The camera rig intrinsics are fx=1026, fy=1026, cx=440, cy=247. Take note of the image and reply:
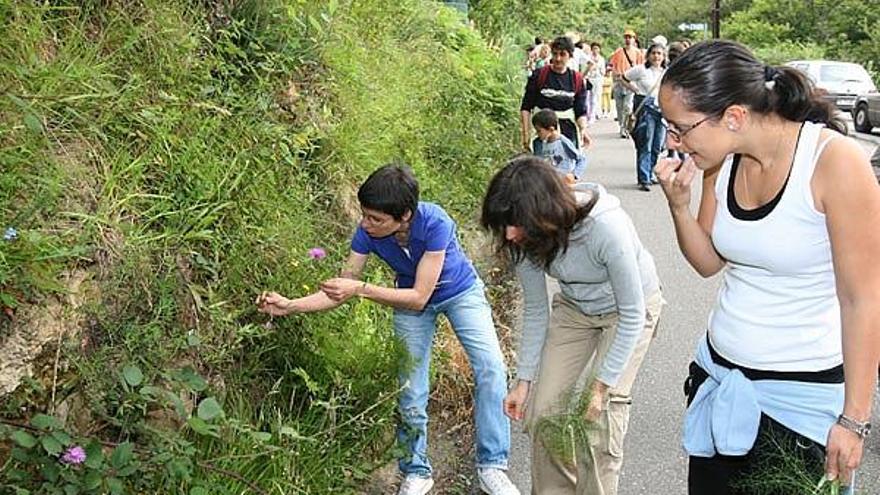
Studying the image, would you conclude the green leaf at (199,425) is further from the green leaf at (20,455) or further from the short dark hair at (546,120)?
the short dark hair at (546,120)

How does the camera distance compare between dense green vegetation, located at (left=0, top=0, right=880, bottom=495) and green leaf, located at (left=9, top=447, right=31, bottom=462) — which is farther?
dense green vegetation, located at (left=0, top=0, right=880, bottom=495)

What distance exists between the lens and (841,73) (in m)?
29.2

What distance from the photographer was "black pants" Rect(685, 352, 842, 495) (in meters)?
2.84

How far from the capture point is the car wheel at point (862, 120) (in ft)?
78.6

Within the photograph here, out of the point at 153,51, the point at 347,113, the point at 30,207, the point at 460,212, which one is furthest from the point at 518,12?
the point at 30,207

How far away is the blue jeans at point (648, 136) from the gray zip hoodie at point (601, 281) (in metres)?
8.81

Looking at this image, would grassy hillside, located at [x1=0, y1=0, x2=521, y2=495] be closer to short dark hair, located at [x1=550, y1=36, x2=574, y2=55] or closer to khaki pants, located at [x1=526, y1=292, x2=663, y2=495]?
khaki pants, located at [x1=526, y1=292, x2=663, y2=495]

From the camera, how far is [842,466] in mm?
2695

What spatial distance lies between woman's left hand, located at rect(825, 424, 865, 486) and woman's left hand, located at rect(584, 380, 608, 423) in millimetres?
1113

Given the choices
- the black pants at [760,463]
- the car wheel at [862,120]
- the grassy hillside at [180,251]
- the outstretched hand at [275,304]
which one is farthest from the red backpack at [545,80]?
the car wheel at [862,120]

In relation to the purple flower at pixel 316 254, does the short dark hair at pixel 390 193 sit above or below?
above

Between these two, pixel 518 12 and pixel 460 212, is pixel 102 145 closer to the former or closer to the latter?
pixel 460 212

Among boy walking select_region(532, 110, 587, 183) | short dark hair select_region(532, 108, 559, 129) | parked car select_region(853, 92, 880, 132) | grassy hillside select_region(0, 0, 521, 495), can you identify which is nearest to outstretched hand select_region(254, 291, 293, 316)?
grassy hillside select_region(0, 0, 521, 495)

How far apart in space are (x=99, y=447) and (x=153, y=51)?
2.38 metres
